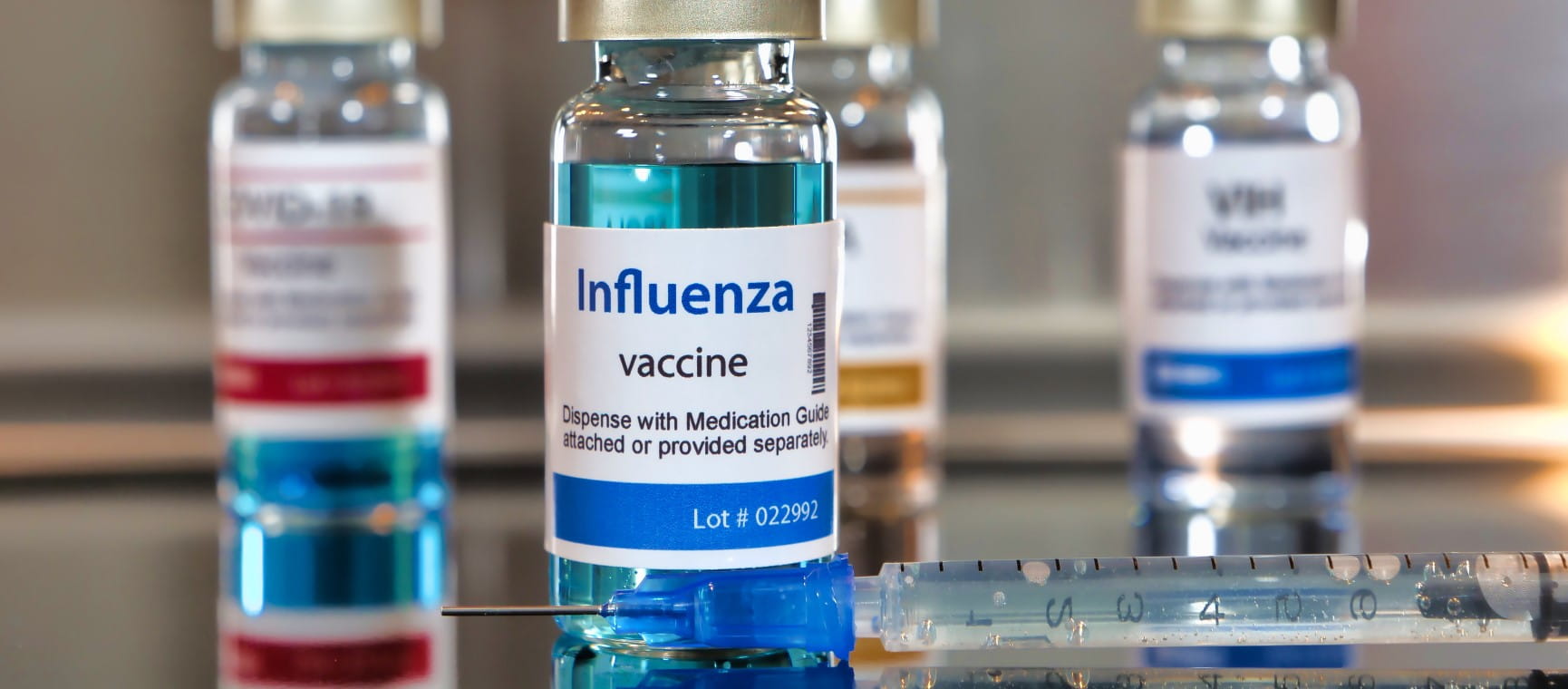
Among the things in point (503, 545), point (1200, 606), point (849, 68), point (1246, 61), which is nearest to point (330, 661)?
point (503, 545)

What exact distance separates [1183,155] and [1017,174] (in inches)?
10.2

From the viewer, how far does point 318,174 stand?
2.95ft

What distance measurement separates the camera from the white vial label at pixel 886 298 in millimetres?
941

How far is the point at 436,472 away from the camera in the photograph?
96 cm

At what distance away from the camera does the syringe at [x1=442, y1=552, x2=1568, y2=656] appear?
642mm

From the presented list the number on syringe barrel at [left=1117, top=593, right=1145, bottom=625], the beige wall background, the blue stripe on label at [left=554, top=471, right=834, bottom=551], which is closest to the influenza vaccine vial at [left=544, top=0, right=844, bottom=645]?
the blue stripe on label at [left=554, top=471, right=834, bottom=551]

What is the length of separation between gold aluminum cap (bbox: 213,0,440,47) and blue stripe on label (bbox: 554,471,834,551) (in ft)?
1.13

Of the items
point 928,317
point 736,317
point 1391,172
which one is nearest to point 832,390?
point 736,317

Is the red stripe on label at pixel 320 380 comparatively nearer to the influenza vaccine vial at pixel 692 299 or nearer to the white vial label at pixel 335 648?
the white vial label at pixel 335 648

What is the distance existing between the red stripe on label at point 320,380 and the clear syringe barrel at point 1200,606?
369mm

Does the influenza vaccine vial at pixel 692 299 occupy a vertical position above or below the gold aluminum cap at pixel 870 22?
below

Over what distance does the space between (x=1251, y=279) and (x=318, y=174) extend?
476mm

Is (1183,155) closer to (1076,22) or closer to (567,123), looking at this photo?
(1076,22)

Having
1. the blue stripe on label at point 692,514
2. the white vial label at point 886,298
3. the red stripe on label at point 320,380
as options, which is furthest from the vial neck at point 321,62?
the blue stripe on label at point 692,514
